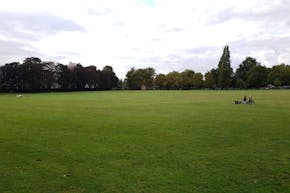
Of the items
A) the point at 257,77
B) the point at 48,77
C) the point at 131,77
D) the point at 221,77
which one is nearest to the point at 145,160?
the point at 48,77

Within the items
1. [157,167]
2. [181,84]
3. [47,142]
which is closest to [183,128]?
[47,142]

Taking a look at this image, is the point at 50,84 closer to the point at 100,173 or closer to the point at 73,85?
the point at 73,85

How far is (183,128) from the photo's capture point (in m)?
19.9

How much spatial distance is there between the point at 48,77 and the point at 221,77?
68531 millimetres

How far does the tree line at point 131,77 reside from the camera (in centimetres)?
12412

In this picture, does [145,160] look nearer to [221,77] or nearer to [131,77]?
[221,77]

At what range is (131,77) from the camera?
170750 mm

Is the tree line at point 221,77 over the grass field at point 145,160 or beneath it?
over

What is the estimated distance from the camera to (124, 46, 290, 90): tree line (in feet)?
468

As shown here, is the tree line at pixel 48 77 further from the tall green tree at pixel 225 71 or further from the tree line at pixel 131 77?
the tall green tree at pixel 225 71

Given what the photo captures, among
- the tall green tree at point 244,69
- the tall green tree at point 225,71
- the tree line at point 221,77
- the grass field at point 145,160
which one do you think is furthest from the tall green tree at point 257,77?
the grass field at point 145,160

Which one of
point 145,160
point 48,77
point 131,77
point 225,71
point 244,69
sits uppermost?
point 244,69

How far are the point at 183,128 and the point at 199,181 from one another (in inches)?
413

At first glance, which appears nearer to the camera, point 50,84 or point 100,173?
point 100,173
